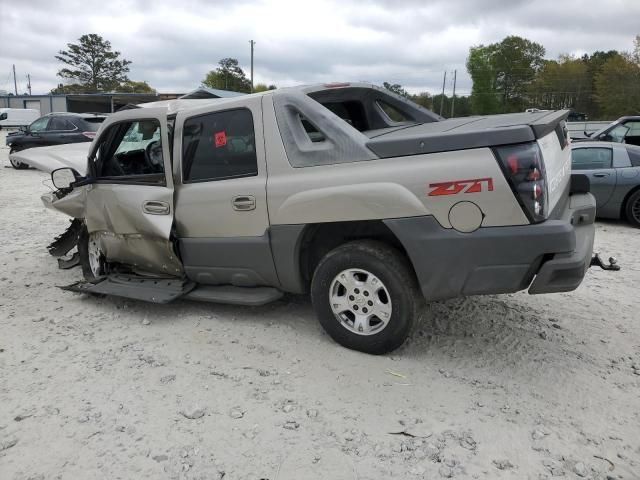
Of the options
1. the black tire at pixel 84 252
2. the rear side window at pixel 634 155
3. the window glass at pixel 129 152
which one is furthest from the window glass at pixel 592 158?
the black tire at pixel 84 252

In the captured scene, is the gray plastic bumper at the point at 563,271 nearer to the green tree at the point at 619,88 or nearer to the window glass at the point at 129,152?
the window glass at the point at 129,152

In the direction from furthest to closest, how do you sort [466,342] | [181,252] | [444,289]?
1. [181,252]
2. [466,342]
3. [444,289]

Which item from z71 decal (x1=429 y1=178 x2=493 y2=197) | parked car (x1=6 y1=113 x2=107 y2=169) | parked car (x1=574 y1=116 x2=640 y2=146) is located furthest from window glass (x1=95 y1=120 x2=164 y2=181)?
parked car (x1=6 y1=113 x2=107 y2=169)

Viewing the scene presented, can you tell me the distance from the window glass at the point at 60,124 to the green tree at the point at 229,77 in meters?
49.6

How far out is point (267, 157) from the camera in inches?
153

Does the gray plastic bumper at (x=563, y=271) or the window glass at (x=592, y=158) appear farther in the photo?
the window glass at (x=592, y=158)

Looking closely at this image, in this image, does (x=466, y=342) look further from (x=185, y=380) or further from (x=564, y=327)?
(x=185, y=380)

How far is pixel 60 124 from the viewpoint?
17094 millimetres

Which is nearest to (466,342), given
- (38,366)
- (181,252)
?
(181,252)

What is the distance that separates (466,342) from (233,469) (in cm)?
207

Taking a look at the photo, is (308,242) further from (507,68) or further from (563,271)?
(507,68)

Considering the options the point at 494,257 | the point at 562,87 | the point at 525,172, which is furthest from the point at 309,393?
the point at 562,87

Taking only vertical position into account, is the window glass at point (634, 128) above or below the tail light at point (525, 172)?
above

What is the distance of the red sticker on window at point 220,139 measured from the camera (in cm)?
416
